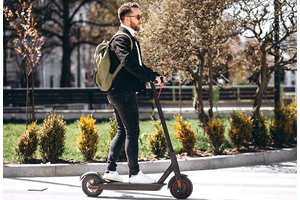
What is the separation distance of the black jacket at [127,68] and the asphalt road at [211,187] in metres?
1.18

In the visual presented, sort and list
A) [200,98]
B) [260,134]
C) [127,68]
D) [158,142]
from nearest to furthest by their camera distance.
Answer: [127,68] → [158,142] → [260,134] → [200,98]

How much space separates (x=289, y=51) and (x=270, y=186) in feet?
14.1

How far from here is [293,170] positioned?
6875mm

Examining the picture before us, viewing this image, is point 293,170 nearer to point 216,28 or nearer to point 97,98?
point 216,28

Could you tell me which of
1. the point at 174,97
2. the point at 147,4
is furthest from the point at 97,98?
the point at 147,4

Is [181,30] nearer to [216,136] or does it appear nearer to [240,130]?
[216,136]

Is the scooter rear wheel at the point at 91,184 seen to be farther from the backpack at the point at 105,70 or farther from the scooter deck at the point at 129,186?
the backpack at the point at 105,70

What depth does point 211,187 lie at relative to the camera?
225 inches

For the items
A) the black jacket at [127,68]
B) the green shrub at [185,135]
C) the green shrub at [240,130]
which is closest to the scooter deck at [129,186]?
the black jacket at [127,68]

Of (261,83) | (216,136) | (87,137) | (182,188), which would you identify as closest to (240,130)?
(216,136)

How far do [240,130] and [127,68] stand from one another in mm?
3658

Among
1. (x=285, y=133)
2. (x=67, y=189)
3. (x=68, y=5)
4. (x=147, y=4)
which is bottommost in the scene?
(x=67, y=189)

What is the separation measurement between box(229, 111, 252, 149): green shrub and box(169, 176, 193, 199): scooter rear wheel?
3.11m

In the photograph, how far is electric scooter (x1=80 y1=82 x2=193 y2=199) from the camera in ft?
16.2
